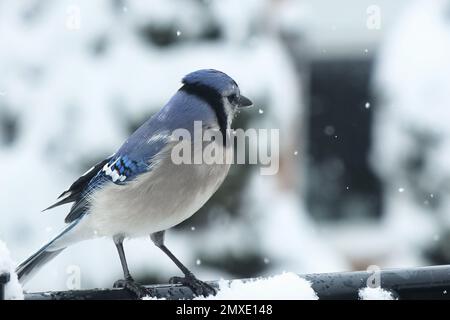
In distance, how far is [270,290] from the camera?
2.04 m

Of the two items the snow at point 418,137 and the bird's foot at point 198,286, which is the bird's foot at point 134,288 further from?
the snow at point 418,137

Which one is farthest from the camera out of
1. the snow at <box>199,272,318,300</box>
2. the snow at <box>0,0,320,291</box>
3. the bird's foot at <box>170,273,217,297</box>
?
the snow at <box>0,0,320,291</box>

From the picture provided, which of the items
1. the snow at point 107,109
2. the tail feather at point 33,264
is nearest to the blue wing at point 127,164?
the tail feather at point 33,264

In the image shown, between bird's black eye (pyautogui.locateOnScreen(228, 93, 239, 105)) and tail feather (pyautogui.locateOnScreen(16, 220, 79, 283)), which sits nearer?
bird's black eye (pyautogui.locateOnScreen(228, 93, 239, 105))

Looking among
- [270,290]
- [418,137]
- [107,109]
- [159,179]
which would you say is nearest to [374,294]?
[270,290]

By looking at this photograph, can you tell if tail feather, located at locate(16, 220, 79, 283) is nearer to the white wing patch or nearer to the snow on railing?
the white wing patch

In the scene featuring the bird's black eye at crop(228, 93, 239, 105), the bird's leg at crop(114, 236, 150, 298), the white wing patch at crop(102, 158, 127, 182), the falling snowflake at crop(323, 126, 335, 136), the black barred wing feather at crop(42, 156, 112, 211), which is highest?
the bird's black eye at crop(228, 93, 239, 105)

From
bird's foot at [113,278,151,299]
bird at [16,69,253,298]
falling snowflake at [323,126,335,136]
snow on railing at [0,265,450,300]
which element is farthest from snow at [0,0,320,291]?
falling snowflake at [323,126,335,136]

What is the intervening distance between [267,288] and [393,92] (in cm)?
438

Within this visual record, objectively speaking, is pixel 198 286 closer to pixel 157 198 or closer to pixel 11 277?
pixel 157 198

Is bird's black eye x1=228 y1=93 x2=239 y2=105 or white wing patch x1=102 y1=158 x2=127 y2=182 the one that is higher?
bird's black eye x1=228 y1=93 x2=239 y2=105

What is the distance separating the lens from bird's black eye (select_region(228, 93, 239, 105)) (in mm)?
2447
